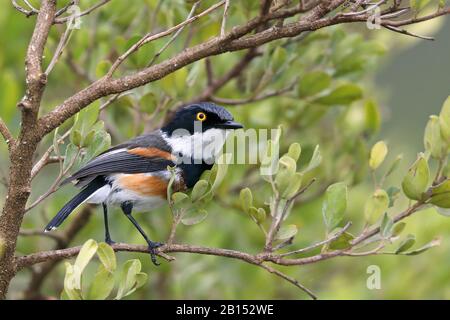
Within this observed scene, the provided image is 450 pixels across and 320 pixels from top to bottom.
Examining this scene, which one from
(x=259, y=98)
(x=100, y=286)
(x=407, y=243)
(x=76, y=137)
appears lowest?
(x=100, y=286)

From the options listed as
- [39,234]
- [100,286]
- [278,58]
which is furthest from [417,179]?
[39,234]

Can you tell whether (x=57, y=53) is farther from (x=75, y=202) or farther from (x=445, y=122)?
(x=445, y=122)

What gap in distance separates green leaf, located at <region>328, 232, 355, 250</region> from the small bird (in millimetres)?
1109

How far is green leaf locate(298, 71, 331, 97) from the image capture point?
435cm

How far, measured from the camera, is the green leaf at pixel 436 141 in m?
2.91

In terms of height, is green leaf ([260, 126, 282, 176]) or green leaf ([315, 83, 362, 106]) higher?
green leaf ([315, 83, 362, 106])

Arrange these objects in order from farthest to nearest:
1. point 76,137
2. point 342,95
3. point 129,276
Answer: point 342,95
point 76,137
point 129,276

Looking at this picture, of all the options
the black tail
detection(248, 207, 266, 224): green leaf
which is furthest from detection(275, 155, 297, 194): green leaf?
the black tail

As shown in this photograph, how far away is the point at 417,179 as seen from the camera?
2.85 metres

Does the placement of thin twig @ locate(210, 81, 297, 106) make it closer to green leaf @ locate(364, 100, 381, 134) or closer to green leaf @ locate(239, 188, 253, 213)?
green leaf @ locate(364, 100, 381, 134)

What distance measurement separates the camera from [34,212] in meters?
5.18

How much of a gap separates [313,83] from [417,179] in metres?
1.62

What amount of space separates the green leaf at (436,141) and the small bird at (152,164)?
1.32 m

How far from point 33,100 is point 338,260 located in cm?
344
